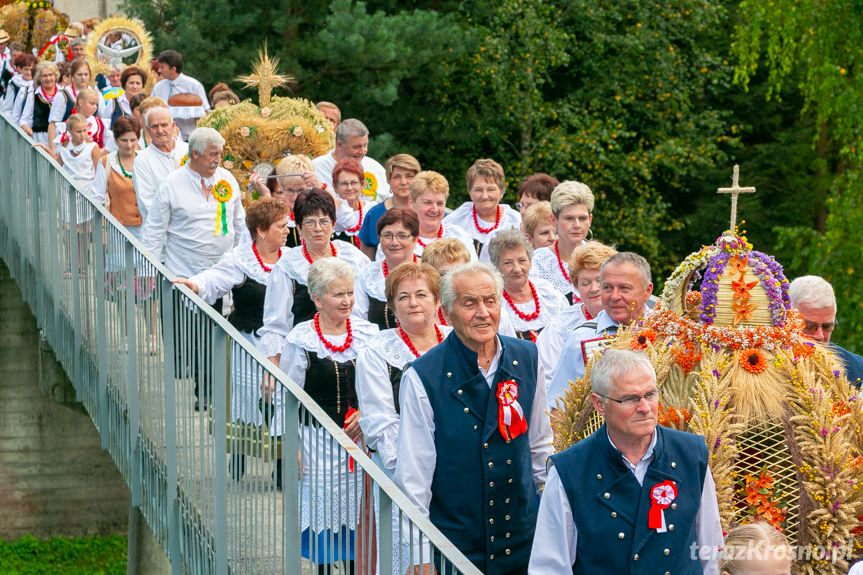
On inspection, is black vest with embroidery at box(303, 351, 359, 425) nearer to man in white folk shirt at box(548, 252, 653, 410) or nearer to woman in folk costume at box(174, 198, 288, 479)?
man in white folk shirt at box(548, 252, 653, 410)

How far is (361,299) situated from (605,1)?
17707mm

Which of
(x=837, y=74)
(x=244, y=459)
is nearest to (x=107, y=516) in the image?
(x=244, y=459)

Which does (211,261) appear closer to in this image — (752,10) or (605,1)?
(752,10)

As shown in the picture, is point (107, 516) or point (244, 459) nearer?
point (244, 459)

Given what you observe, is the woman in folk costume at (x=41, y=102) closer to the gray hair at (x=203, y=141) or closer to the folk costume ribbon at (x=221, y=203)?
the folk costume ribbon at (x=221, y=203)

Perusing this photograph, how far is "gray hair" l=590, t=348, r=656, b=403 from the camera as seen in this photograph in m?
3.99

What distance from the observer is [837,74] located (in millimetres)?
17656

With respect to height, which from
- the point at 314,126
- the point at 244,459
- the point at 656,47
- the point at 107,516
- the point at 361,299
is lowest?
the point at 107,516

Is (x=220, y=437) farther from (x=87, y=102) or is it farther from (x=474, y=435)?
(x=87, y=102)

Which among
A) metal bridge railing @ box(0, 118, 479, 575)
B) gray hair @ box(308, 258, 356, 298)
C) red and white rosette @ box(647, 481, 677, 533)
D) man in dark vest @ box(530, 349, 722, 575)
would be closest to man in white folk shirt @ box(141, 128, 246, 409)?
metal bridge railing @ box(0, 118, 479, 575)

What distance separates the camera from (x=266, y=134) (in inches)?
413

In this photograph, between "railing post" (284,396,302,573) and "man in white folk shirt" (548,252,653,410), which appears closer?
"railing post" (284,396,302,573)

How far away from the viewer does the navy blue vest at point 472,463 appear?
460 cm

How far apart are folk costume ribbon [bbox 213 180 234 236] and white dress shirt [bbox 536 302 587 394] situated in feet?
10.3
